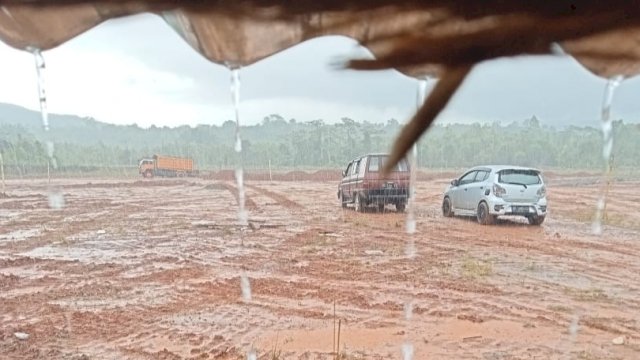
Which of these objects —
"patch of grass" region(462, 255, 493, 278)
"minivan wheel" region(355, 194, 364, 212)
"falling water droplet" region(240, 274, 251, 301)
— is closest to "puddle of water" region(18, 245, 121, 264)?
"falling water droplet" region(240, 274, 251, 301)

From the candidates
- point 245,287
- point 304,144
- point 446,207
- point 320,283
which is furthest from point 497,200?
point 304,144

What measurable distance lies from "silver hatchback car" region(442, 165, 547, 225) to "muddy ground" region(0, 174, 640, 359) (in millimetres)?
119

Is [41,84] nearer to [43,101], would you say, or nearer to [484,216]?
[43,101]

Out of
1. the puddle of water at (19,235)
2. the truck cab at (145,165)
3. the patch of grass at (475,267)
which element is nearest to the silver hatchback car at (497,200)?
the patch of grass at (475,267)

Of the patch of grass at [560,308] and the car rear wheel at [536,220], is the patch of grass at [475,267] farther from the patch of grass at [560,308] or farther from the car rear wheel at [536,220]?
the patch of grass at [560,308]

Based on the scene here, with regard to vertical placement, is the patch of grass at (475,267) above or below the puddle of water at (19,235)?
below

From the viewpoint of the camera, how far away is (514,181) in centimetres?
222

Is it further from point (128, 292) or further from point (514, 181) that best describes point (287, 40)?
point (128, 292)

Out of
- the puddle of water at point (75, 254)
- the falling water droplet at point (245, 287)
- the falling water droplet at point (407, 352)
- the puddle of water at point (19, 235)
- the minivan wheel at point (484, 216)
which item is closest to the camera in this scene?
the falling water droplet at point (407, 352)

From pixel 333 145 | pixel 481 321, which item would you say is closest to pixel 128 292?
pixel 481 321

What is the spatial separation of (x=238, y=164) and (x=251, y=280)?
2423 millimetres

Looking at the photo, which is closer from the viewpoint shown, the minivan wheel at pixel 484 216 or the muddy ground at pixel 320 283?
the muddy ground at pixel 320 283

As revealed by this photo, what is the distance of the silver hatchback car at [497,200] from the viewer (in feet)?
7.69

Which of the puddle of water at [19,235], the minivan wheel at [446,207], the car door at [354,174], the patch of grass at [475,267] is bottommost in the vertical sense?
the patch of grass at [475,267]
